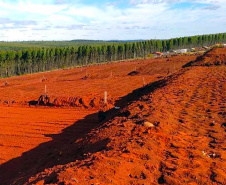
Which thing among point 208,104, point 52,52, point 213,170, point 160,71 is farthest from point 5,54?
point 213,170

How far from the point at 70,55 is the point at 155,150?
273ft

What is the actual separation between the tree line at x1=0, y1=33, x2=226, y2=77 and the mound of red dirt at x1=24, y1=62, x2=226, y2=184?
220 ft

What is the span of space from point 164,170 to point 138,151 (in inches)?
30.4

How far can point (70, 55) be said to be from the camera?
87312mm

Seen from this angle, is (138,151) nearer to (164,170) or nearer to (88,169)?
(164,170)

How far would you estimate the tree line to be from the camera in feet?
245

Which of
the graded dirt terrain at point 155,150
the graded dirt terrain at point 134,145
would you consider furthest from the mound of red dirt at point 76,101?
the graded dirt terrain at point 155,150

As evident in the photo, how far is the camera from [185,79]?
17.7m

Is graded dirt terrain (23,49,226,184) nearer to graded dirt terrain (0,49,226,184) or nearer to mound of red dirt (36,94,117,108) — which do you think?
graded dirt terrain (0,49,226,184)

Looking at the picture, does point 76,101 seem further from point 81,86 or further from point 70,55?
point 70,55

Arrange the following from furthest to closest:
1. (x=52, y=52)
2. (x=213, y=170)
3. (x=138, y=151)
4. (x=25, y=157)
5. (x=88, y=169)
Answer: (x=52, y=52)
(x=25, y=157)
(x=138, y=151)
(x=213, y=170)
(x=88, y=169)

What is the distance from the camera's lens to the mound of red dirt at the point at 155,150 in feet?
16.4

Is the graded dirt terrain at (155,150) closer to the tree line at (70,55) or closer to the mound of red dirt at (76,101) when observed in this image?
the mound of red dirt at (76,101)

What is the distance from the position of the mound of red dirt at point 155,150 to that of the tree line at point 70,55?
6697 cm
